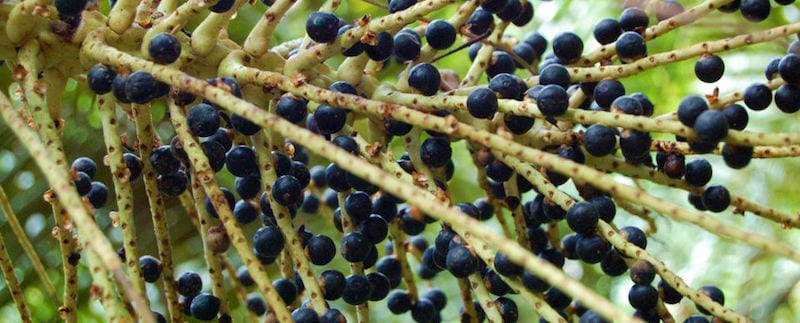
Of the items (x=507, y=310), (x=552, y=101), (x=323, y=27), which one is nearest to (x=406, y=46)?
(x=323, y=27)

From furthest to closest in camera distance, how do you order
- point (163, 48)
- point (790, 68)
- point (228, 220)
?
point (790, 68) → point (163, 48) → point (228, 220)

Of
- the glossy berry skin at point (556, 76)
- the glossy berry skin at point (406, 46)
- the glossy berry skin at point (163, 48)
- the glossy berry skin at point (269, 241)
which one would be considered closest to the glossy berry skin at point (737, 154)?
the glossy berry skin at point (556, 76)

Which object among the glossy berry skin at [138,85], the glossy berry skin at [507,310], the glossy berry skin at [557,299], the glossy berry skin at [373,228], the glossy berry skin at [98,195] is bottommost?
the glossy berry skin at [557,299]

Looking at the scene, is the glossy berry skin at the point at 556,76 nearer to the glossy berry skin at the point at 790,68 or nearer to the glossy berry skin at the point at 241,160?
the glossy berry skin at the point at 790,68

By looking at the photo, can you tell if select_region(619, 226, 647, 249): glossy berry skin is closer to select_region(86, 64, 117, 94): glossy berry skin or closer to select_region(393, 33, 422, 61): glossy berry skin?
select_region(393, 33, 422, 61): glossy berry skin

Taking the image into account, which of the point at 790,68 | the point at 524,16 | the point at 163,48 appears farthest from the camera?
the point at 524,16

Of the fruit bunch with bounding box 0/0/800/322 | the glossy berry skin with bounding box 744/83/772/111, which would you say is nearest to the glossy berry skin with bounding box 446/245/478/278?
the fruit bunch with bounding box 0/0/800/322

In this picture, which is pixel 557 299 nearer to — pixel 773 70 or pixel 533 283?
pixel 533 283

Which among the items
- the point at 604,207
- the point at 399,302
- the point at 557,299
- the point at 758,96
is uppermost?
the point at 758,96
